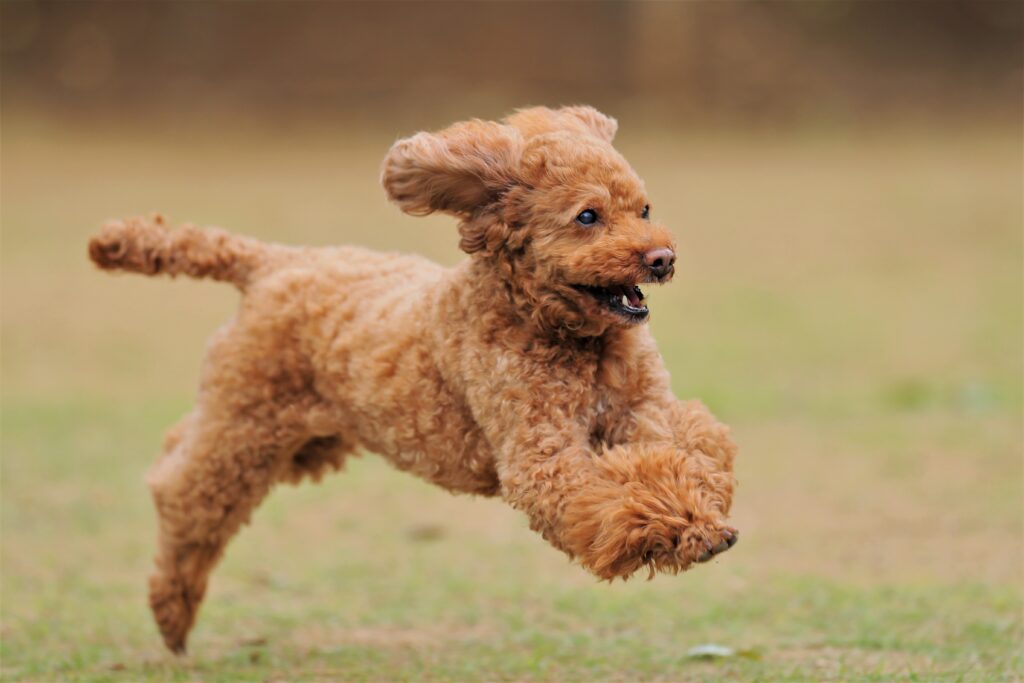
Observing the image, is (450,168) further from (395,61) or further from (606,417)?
(395,61)

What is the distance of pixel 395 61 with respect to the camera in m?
20.8

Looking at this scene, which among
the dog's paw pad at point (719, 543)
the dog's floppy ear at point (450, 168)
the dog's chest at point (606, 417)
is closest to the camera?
the dog's paw pad at point (719, 543)

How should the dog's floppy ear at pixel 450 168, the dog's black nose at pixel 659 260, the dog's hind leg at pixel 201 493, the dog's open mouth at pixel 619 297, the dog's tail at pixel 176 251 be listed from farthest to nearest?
the dog's tail at pixel 176 251 → the dog's hind leg at pixel 201 493 → the dog's floppy ear at pixel 450 168 → the dog's open mouth at pixel 619 297 → the dog's black nose at pixel 659 260

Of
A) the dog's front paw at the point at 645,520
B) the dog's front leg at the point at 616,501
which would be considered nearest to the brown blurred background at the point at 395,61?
the dog's front leg at the point at 616,501

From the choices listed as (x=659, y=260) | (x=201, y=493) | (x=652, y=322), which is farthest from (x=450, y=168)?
(x=652, y=322)

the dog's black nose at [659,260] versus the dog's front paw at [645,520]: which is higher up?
the dog's black nose at [659,260]

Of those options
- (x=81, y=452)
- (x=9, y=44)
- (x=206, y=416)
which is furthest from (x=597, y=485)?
(x=9, y=44)

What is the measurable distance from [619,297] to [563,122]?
2.15ft

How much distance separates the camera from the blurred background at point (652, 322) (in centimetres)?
607

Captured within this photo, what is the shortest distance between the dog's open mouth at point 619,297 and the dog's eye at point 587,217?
0.61 feet

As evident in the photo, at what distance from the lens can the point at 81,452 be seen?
31.2 feet

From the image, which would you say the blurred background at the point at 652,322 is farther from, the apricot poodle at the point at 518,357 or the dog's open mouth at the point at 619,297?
the dog's open mouth at the point at 619,297

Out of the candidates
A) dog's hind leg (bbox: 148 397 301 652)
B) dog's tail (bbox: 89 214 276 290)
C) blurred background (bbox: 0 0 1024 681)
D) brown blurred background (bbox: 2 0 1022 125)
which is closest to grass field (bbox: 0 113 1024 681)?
blurred background (bbox: 0 0 1024 681)

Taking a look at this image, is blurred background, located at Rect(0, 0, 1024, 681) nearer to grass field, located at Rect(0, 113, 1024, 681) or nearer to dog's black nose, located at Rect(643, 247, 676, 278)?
grass field, located at Rect(0, 113, 1024, 681)
